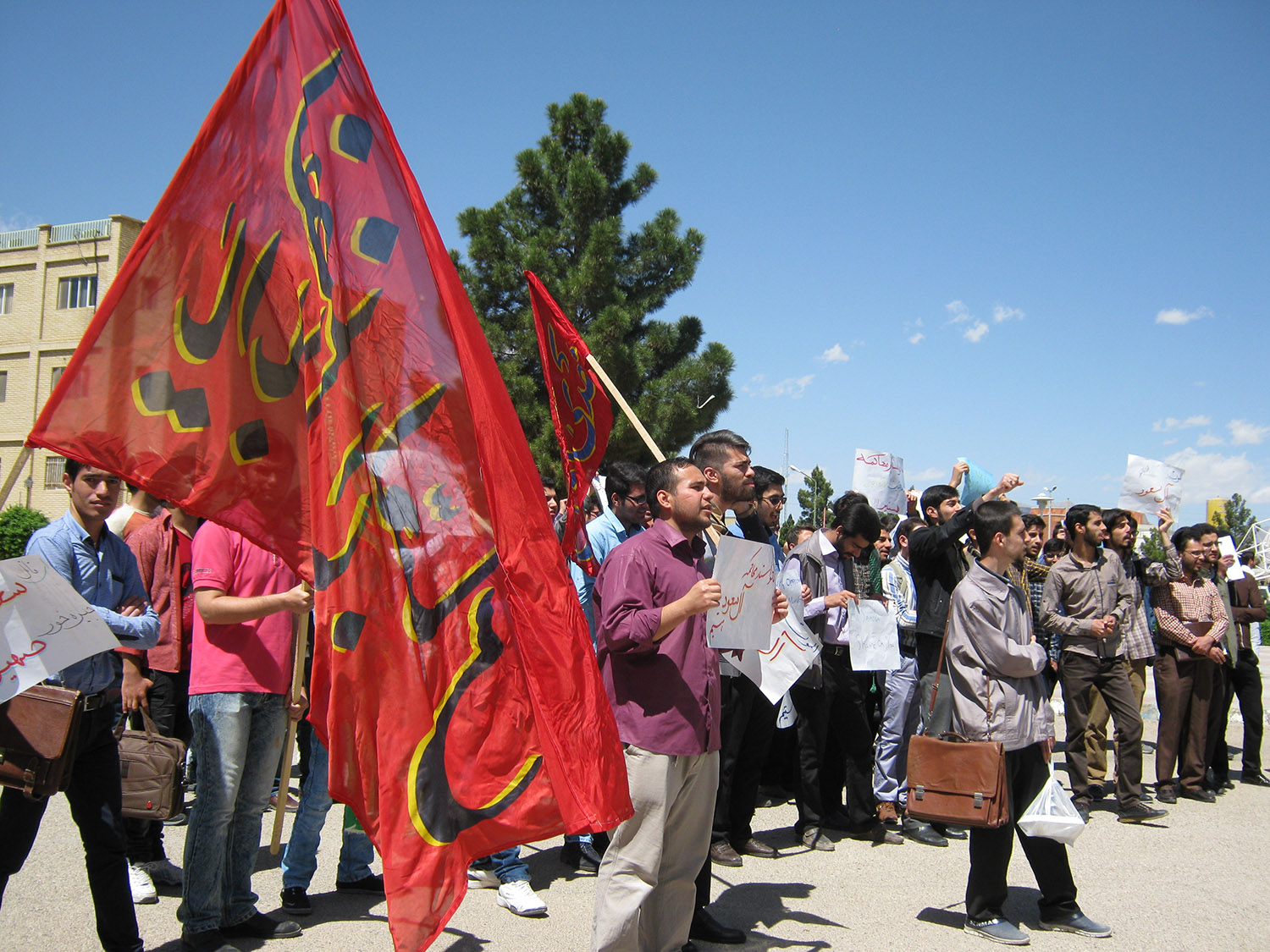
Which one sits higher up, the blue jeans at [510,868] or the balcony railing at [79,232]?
the balcony railing at [79,232]

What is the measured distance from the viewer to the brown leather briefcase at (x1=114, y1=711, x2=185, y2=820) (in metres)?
4.28

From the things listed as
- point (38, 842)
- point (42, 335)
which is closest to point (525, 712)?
point (38, 842)

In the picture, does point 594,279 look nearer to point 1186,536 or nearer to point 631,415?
point 1186,536

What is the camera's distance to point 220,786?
3.88 meters

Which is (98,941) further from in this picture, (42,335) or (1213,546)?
(42,335)

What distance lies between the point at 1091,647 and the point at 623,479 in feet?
13.4

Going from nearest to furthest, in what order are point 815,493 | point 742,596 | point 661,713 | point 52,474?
1. point 661,713
2. point 742,596
3. point 52,474
4. point 815,493

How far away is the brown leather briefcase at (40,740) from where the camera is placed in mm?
3402

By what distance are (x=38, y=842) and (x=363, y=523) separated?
416 centimetres

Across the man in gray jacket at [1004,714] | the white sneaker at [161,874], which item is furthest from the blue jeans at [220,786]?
the man in gray jacket at [1004,714]

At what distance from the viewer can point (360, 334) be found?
10.6 feet

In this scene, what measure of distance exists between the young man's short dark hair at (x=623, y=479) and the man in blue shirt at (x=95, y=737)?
303 centimetres

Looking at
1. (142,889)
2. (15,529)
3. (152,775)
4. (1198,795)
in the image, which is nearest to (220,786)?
(152,775)

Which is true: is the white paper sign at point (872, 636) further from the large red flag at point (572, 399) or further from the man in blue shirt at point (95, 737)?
the man in blue shirt at point (95, 737)
